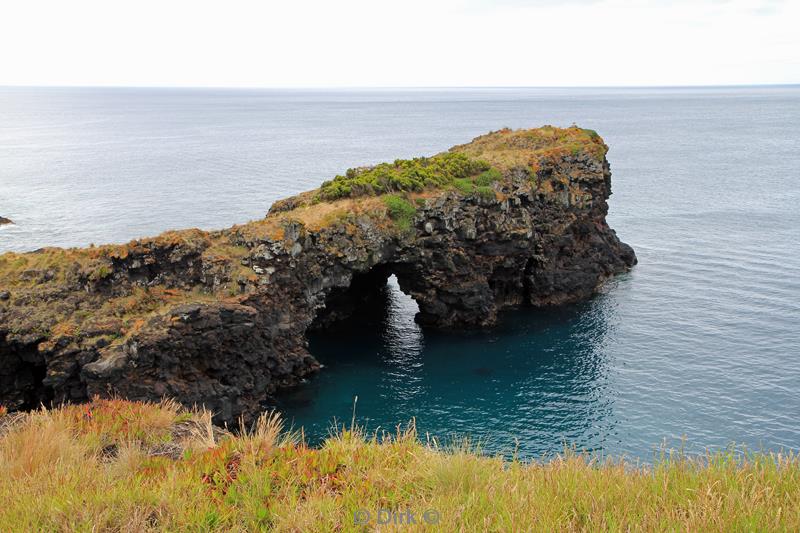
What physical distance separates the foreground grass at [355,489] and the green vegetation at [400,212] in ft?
129

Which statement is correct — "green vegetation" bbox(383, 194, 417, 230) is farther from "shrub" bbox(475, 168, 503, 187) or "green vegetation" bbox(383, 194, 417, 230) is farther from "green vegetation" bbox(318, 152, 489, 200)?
"shrub" bbox(475, 168, 503, 187)

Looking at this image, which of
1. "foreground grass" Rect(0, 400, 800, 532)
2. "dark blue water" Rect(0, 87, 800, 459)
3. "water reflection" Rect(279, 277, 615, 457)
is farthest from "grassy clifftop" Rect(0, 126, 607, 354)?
"foreground grass" Rect(0, 400, 800, 532)

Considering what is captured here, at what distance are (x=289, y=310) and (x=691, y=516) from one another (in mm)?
38860

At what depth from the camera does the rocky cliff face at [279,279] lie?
1451 inches

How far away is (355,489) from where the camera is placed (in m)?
9.41

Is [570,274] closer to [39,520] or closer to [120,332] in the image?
[120,332]

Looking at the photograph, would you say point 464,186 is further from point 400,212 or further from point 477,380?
point 477,380

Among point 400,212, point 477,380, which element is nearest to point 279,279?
point 400,212

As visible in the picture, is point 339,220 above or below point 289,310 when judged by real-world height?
above

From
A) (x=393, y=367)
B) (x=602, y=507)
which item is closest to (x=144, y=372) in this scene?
(x=393, y=367)

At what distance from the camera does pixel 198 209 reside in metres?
94.1

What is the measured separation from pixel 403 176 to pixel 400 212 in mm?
4765

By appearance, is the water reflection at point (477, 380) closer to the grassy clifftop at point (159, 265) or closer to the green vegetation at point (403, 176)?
the grassy clifftop at point (159, 265)

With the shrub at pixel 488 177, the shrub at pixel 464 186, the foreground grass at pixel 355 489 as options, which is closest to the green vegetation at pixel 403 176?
the shrub at pixel 464 186
